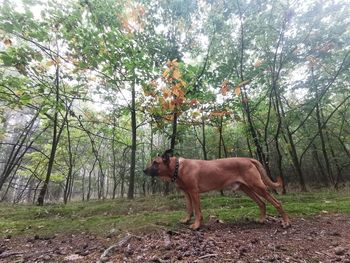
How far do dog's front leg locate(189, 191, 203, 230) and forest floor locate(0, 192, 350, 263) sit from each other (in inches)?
5.9

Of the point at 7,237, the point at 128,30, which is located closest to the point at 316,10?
the point at 128,30

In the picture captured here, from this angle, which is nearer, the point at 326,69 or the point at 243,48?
the point at 243,48

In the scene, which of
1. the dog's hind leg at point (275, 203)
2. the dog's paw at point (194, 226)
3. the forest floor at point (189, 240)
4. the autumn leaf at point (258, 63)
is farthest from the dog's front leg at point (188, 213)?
the autumn leaf at point (258, 63)

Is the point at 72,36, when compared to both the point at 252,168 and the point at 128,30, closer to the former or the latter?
the point at 128,30

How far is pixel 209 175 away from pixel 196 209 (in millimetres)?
757

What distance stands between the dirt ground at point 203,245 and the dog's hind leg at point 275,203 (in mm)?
151

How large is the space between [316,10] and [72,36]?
7950 millimetres

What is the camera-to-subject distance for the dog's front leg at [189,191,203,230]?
14.4ft

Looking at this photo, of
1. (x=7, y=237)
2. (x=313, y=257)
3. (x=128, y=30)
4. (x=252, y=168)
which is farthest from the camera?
(x=128, y=30)

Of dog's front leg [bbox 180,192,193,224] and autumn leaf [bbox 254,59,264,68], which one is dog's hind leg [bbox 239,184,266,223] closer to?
dog's front leg [bbox 180,192,193,224]

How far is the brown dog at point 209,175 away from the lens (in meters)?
4.81

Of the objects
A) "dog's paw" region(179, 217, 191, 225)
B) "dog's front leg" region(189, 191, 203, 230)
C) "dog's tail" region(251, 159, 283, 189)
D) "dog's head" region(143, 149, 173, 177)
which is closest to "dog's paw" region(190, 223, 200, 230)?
"dog's front leg" region(189, 191, 203, 230)

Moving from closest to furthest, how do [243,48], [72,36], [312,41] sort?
[72,36]
[312,41]
[243,48]

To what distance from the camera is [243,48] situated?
9805 millimetres
